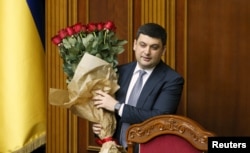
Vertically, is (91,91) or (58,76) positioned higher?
(91,91)

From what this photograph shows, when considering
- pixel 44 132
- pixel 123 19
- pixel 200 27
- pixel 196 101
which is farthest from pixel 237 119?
pixel 44 132

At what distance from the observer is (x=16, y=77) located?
310 cm

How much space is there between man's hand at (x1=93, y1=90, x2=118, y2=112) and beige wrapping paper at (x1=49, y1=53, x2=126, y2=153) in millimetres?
24

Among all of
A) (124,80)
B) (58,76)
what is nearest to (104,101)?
(124,80)

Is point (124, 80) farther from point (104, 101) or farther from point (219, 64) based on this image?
point (219, 64)

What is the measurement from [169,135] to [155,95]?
0.29 m

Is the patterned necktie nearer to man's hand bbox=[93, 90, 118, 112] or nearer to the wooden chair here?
man's hand bbox=[93, 90, 118, 112]

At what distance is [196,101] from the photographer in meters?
3.08

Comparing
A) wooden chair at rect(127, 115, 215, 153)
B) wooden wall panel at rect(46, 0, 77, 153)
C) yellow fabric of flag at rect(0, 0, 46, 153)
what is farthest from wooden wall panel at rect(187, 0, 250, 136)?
wooden chair at rect(127, 115, 215, 153)

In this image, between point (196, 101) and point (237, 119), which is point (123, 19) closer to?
point (196, 101)

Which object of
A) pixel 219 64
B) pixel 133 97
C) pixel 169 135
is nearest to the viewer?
pixel 169 135

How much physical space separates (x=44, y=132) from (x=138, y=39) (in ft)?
4.30

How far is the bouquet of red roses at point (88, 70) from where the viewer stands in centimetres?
211

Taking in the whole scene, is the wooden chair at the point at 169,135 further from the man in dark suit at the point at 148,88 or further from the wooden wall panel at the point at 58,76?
the wooden wall panel at the point at 58,76
